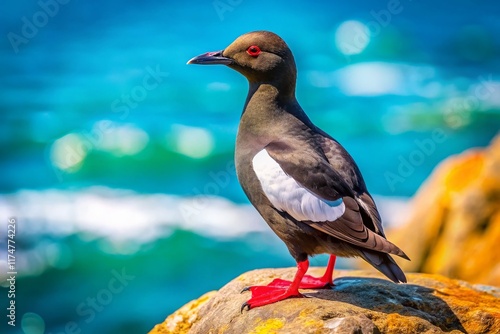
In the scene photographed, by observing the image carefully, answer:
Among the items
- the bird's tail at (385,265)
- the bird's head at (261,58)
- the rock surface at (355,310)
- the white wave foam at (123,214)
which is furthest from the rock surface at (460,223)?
the white wave foam at (123,214)

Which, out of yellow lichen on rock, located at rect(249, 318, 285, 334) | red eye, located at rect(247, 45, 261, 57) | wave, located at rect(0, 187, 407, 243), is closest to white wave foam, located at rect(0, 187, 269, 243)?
wave, located at rect(0, 187, 407, 243)

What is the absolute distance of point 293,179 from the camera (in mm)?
6164

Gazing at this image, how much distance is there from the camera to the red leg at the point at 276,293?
6113mm

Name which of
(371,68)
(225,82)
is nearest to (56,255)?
(225,82)

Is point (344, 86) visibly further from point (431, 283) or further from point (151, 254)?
point (431, 283)

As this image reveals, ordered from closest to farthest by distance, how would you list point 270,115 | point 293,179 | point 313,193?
point 313,193
point 293,179
point 270,115

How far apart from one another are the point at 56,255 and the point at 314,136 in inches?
452

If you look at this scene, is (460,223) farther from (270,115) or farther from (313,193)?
(313,193)

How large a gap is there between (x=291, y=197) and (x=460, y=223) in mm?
6397

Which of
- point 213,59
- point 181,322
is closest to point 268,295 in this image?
point 181,322

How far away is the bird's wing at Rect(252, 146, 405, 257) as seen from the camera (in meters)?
5.86

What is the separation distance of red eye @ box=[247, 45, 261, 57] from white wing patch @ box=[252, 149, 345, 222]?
101 centimetres

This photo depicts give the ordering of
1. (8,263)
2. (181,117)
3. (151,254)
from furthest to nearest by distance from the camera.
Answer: (181,117) < (151,254) < (8,263)

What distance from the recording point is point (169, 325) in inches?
275
